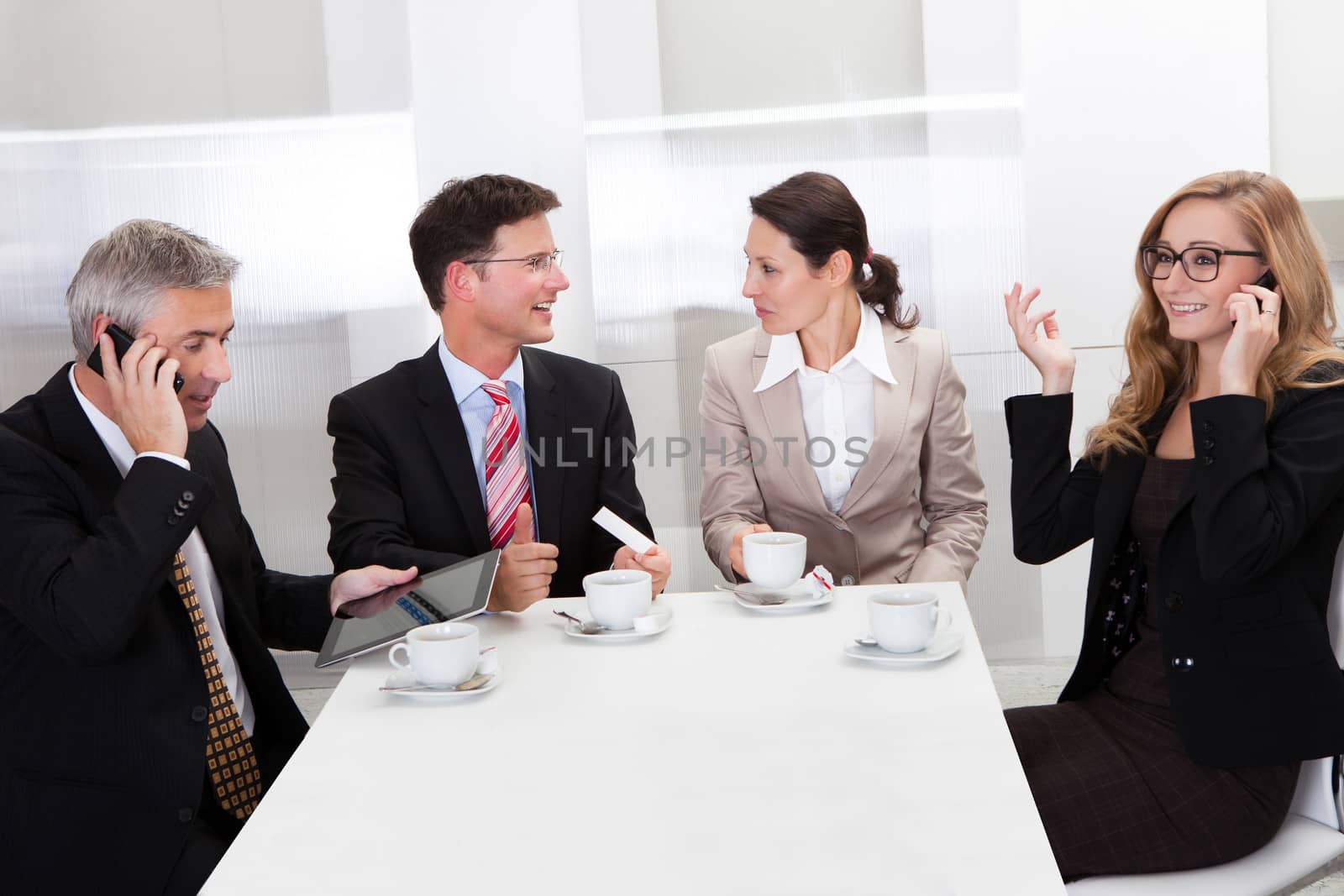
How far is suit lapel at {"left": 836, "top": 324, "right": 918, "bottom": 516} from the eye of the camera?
9.00ft

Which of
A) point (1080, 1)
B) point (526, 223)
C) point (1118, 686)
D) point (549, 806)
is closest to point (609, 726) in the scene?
point (549, 806)

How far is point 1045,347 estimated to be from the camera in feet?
7.40

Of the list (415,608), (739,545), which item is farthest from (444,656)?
(739,545)

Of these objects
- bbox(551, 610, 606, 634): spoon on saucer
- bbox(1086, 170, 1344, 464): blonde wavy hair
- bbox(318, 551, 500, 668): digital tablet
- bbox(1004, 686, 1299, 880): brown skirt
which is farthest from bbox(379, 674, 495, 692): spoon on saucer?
bbox(1086, 170, 1344, 464): blonde wavy hair

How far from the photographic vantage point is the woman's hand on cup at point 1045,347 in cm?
223

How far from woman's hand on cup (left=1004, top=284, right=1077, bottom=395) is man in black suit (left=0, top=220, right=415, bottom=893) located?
3.95ft

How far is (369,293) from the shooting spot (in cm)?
402

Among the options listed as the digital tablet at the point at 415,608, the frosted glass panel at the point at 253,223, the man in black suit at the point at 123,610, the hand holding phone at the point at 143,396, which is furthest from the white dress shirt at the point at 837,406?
the frosted glass panel at the point at 253,223

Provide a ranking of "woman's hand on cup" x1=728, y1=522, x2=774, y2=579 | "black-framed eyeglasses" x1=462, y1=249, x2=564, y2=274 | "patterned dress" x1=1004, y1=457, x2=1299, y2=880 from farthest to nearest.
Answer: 1. "black-framed eyeglasses" x1=462, y1=249, x2=564, y2=274
2. "woman's hand on cup" x1=728, y1=522, x2=774, y2=579
3. "patterned dress" x1=1004, y1=457, x2=1299, y2=880

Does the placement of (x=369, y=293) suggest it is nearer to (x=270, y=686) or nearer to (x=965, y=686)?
(x=270, y=686)

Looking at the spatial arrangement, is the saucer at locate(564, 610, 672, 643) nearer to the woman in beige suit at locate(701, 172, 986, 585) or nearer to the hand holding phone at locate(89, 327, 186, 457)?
the hand holding phone at locate(89, 327, 186, 457)

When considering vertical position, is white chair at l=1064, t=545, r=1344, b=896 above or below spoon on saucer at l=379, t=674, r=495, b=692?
below

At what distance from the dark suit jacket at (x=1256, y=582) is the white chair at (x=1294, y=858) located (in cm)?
5

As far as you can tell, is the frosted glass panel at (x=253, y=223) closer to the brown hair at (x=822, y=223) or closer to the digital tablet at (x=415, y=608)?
the brown hair at (x=822, y=223)
